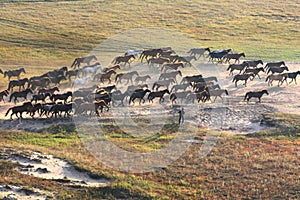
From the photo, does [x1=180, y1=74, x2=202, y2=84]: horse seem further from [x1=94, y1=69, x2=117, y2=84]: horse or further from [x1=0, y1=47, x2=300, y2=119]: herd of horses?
[x1=94, y1=69, x2=117, y2=84]: horse

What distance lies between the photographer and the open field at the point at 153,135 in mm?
20844

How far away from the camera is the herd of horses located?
30.6m

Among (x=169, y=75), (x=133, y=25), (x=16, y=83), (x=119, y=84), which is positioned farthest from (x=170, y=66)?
(x=133, y=25)

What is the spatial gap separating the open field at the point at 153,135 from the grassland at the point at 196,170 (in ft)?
0.15

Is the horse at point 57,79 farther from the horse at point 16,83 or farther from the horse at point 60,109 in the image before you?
the horse at point 60,109

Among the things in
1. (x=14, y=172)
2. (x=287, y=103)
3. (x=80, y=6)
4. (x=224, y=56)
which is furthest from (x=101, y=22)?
(x=14, y=172)

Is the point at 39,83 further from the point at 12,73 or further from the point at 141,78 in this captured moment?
the point at 141,78

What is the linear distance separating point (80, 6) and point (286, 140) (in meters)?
51.8

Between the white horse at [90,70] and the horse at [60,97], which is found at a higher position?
the white horse at [90,70]

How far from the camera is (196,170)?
23.4 meters

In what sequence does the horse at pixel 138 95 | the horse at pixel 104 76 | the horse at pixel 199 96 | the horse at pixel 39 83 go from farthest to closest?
the horse at pixel 104 76
the horse at pixel 39 83
the horse at pixel 199 96
the horse at pixel 138 95

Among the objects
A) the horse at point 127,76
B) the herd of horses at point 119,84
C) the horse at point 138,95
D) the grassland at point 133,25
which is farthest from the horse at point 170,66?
the grassland at point 133,25

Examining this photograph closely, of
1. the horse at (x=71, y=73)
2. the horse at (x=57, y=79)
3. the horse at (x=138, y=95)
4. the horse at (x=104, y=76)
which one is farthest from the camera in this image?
the horse at (x=71, y=73)

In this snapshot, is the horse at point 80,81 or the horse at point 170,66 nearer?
the horse at point 80,81
